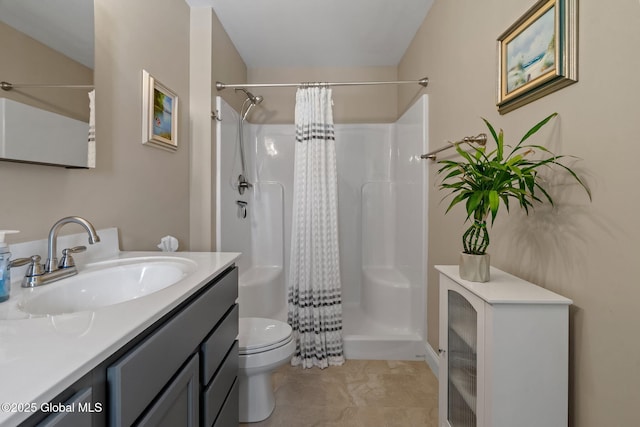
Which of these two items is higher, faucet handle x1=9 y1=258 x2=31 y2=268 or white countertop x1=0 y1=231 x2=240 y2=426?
faucet handle x1=9 y1=258 x2=31 y2=268

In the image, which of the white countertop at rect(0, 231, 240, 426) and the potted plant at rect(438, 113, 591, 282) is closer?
the white countertop at rect(0, 231, 240, 426)

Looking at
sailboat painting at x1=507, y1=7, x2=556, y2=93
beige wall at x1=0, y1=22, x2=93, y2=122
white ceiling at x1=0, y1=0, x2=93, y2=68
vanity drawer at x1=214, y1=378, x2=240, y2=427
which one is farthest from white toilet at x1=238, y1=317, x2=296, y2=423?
sailboat painting at x1=507, y1=7, x2=556, y2=93

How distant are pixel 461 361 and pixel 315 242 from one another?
1.19 metres

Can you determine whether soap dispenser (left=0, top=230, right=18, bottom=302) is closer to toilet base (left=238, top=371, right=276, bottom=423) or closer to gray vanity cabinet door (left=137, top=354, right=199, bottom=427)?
gray vanity cabinet door (left=137, top=354, right=199, bottom=427)

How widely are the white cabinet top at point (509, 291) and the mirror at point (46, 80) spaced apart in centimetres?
141

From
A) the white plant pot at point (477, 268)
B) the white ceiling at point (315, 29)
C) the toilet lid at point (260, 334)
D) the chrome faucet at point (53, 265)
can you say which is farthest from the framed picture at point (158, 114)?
the white plant pot at point (477, 268)

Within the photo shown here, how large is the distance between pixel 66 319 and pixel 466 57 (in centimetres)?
185

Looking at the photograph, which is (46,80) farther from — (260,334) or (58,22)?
(260,334)

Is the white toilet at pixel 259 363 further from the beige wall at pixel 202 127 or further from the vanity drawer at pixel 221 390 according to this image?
the beige wall at pixel 202 127

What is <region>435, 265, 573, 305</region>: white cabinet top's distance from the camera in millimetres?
821

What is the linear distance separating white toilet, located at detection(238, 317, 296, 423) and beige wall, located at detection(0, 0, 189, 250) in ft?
2.42

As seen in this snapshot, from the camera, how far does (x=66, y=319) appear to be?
569mm

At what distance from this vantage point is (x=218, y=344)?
0.99 m

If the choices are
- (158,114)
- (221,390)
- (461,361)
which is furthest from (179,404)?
(158,114)
